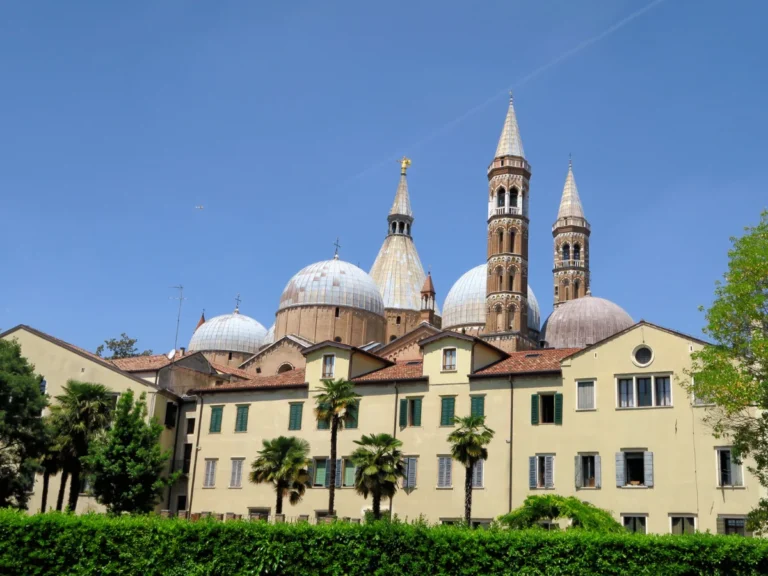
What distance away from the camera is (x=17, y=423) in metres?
44.3

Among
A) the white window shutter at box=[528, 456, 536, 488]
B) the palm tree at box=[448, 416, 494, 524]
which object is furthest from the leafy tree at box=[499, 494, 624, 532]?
the white window shutter at box=[528, 456, 536, 488]

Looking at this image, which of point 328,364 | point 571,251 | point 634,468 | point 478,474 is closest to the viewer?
point 634,468

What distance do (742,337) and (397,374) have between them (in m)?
20.6

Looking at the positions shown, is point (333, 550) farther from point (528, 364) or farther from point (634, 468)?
point (528, 364)

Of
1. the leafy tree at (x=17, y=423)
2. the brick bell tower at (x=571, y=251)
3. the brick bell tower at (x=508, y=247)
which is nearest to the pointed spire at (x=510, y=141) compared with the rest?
the brick bell tower at (x=508, y=247)

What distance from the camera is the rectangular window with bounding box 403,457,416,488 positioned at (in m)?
46.1

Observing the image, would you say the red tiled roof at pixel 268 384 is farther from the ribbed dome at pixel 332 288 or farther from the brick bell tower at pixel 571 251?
the brick bell tower at pixel 571 251

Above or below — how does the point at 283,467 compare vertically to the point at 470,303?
below

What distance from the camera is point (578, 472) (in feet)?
139

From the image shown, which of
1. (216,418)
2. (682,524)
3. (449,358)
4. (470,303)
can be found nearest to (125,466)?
(216,418)

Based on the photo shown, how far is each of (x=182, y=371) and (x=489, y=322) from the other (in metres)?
33.1

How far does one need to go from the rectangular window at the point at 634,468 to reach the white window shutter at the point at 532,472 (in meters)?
3.85

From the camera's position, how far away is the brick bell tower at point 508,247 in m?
83.3

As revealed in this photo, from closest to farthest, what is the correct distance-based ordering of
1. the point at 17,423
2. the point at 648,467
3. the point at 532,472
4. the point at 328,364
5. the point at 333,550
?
the point at 333,550 → the point at 648,467 → the point at 532,472 → the point at 17,423 → the point at 328,364
